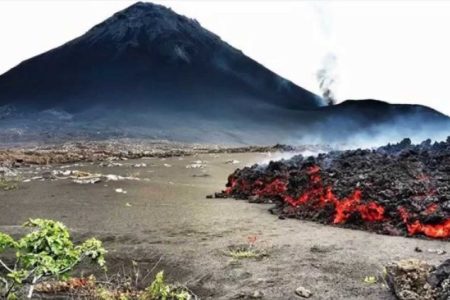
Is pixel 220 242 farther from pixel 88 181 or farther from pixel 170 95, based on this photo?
pixel 170 95

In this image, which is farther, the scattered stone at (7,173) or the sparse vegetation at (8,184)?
the scattered stone at (7,173)

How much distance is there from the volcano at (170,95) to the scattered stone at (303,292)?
7828 centimetres

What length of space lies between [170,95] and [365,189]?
112 m

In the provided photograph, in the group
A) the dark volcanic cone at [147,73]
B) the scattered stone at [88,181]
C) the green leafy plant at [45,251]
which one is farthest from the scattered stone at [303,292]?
the dark volcanic cone at [147,73]

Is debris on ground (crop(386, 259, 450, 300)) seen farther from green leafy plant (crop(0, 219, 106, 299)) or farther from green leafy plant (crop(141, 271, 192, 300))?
green leafy plant (crop(0, 219, 106, 299))

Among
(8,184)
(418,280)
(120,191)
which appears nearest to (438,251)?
(418,280)

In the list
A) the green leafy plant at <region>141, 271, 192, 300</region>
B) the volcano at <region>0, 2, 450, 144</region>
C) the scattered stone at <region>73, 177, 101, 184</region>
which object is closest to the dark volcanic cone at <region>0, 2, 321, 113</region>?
the volcano at <region>0, 2, 450, 144</region>

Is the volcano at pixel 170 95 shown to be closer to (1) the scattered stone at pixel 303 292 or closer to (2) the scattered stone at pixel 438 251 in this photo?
(2) the scattered stone at pixel 438 251

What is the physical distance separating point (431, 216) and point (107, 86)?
120681 mm

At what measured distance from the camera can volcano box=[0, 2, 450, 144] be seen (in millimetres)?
101062

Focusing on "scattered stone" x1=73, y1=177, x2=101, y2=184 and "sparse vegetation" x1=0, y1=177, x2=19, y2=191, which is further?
"scattered stone" x1=73, y1=177, x2=101, y2=184

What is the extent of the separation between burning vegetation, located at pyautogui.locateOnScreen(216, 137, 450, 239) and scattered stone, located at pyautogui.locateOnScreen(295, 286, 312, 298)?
4137 millimetres

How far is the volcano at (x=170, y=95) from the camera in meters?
101

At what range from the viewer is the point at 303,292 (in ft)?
24.1
